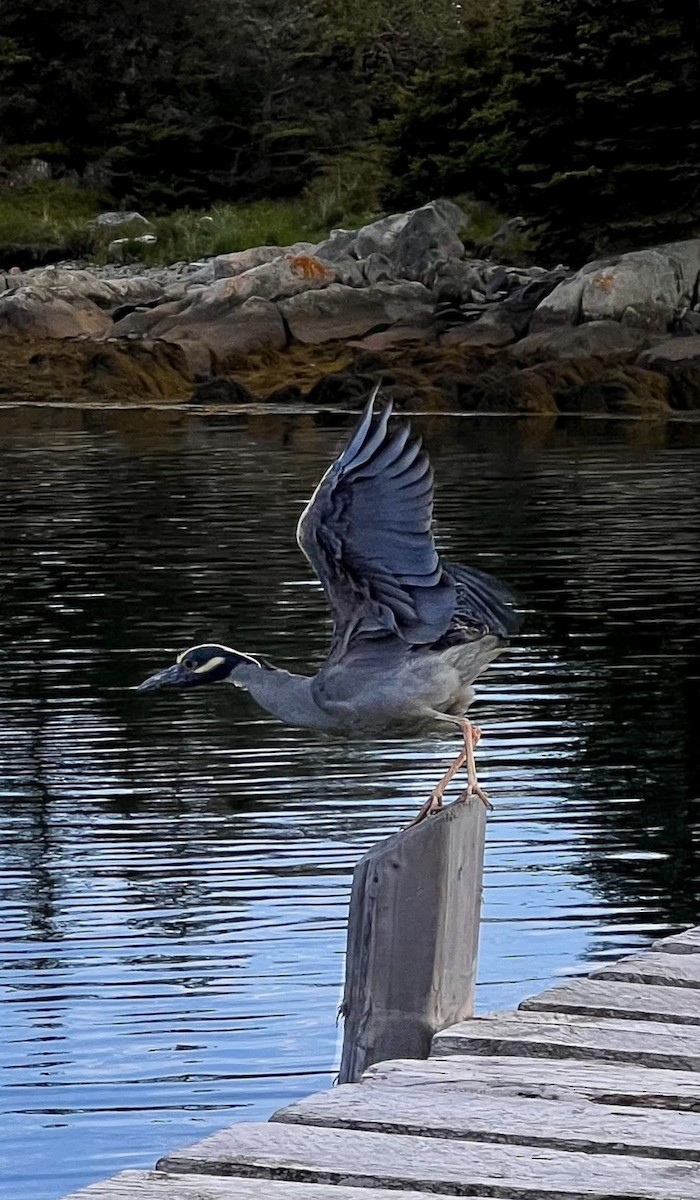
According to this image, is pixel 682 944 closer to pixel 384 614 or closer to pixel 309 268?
pixel 384 614

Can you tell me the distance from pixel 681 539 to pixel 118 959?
47.0ft

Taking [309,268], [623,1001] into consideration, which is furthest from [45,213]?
[623,1001]

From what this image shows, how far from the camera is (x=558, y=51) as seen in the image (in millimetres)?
46500

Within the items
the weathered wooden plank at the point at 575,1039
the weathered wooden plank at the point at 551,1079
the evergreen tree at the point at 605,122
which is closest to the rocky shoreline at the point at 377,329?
the evergreen tree at the point at 605,122

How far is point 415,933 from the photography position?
653 centimetres

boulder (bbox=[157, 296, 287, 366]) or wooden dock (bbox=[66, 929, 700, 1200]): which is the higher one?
wooden dock (bbox=[66, 929, 700, 1200])

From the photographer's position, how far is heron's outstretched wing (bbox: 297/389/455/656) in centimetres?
663

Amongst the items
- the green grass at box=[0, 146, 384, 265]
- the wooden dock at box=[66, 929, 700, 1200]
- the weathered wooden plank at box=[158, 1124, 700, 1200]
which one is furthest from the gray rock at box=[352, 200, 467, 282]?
the weathered wooden plank at box=[158, 1124, 700, 1200]

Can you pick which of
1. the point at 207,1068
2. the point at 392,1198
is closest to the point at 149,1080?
the point at 207,1068

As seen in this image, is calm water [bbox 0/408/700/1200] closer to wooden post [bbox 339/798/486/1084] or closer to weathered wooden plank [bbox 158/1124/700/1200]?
wooden post [bbox 339/798/486/1084]

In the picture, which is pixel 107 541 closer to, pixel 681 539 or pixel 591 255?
pixel 681 539

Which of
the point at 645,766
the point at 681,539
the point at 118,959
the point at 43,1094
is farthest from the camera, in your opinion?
the point at 681,539

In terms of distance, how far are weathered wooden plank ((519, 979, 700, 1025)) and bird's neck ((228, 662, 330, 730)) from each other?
895 millimetres

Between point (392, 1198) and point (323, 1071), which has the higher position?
point (392, 1198)
